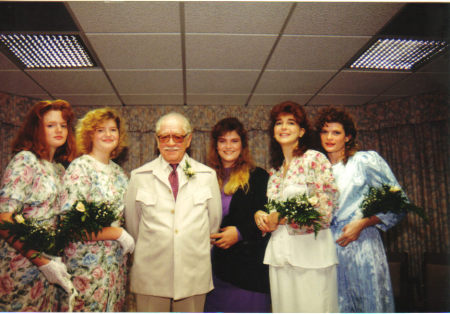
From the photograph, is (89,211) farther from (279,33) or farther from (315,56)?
(315,56)

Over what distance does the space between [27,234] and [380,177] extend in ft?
7.78

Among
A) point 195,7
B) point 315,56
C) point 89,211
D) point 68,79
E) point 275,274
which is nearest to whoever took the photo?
point 89,211

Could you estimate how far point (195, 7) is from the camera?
235cm

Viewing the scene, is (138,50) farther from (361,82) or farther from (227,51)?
(361,82)

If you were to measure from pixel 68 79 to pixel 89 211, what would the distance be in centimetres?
261

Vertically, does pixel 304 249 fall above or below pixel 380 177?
below

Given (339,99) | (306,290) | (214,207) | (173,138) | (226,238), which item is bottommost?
(306,290)

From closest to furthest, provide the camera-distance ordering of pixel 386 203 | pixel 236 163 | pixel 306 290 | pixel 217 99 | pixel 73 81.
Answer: pixel 306 290
pixel 386 203
pixel 236 163
pixel 73 81
pixel 217 99

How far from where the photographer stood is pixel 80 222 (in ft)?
5.67

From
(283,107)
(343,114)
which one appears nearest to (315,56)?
(343,114)

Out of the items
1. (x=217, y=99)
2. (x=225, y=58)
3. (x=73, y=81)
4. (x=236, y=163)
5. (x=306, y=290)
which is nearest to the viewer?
(x=306, y=290)

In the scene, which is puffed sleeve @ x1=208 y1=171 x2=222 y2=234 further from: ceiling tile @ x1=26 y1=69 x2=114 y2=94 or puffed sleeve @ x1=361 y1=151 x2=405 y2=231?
ceiling tile @ x1=26 y1=69 x2=114 y2=94

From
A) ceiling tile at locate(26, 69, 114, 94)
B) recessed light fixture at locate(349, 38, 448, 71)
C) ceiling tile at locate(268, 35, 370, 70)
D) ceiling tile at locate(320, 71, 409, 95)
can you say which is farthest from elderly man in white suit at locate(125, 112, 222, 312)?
ceiling tile at locate(320, 71, 409, 95)

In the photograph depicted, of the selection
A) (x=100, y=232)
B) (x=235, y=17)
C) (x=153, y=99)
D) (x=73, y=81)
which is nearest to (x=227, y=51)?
(x=235, y=17)
